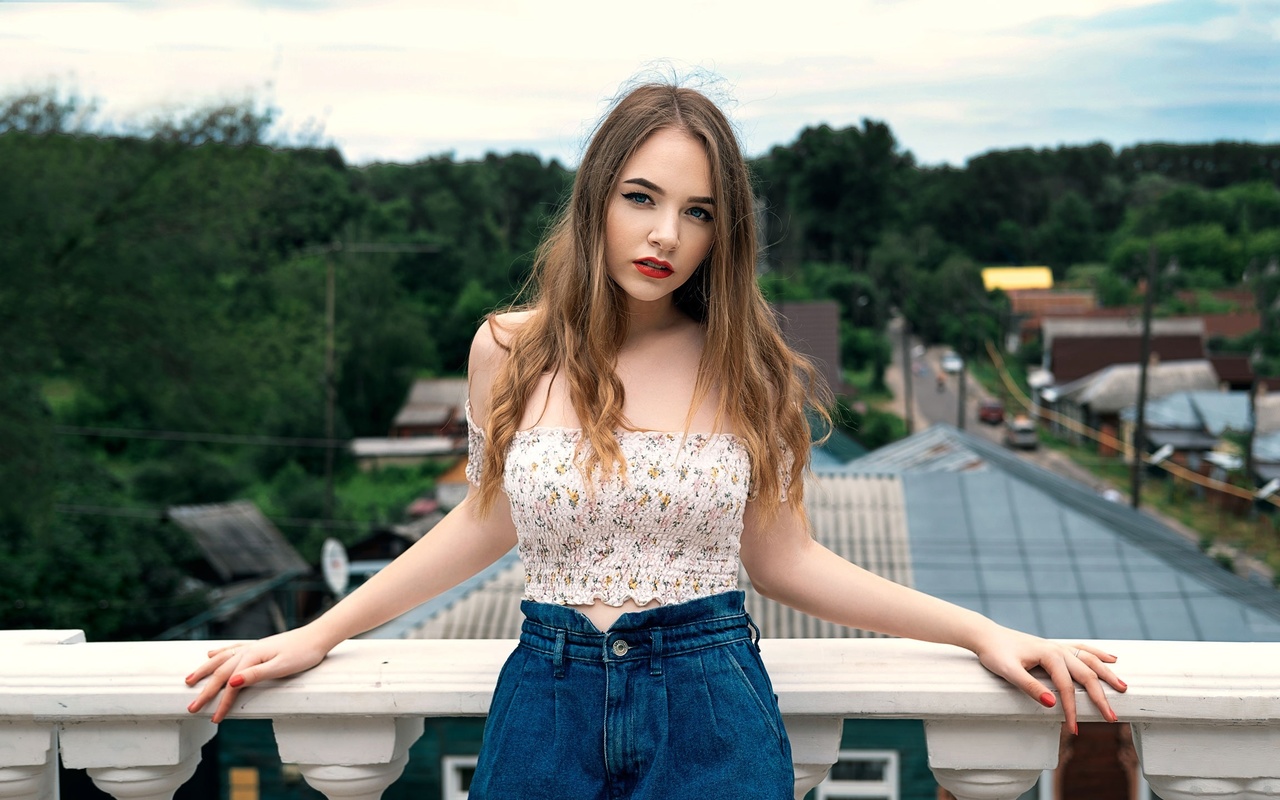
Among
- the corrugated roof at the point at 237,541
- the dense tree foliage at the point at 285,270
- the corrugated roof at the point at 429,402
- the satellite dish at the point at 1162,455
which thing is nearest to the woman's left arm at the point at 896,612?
the dense tree foliage at the point at 285,270

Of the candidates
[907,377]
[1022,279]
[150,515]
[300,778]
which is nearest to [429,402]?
[150,515]

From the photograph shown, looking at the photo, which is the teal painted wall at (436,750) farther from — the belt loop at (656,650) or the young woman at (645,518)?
the belt loop at (656,650)

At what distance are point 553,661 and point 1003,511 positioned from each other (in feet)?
36.7

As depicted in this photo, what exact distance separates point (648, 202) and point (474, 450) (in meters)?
0.40

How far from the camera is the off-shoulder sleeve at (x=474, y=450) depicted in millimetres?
1472

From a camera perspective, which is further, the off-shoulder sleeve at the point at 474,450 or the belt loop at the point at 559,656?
the off-shoulder sleeve at the point at 474,450

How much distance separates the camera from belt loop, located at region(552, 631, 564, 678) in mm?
1280

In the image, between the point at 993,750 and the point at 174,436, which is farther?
the point at 174,436

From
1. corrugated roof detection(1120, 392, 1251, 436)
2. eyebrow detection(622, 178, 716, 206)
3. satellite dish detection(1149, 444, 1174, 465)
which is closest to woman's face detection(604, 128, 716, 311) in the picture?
eyebrow detection(622, 178, 716, 206)

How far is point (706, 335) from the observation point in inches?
58.1

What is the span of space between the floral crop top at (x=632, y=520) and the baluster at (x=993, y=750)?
0.32m

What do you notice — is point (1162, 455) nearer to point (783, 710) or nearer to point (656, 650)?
point (783, 710)

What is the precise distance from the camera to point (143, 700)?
1.34 m

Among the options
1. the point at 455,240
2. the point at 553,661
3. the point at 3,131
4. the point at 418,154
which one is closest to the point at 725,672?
the point at 553,661
